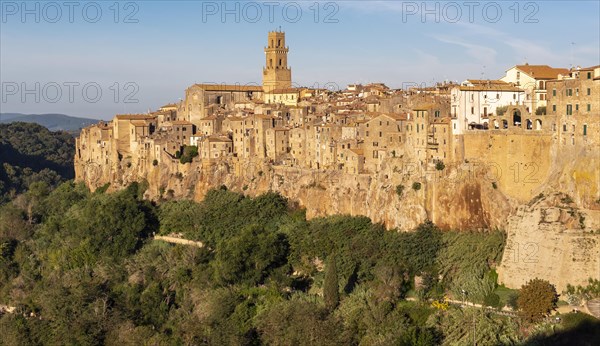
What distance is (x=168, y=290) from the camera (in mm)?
53719

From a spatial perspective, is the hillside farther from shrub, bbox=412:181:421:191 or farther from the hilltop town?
shrub, bbox=412:181:421:191

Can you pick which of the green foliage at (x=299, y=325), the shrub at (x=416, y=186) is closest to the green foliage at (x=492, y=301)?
the green foliage at (x=299, y=325)

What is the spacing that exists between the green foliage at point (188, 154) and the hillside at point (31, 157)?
34.4 metres

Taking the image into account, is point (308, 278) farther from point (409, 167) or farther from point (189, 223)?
point (189, 223)

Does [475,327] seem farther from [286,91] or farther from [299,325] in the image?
[286,91]

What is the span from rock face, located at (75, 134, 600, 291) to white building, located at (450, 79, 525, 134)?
1914 millimetres

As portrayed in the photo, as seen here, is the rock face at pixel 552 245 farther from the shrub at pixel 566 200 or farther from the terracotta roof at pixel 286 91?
the terracotta roof at pixel 286 91

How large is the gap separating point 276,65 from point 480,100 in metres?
33.2

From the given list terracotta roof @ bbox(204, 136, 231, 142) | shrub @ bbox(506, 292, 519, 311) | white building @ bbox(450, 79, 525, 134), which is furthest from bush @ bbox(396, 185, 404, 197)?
terracotta roof @ bbox(204, 136, 231, 142)

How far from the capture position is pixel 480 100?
4794 centimetres

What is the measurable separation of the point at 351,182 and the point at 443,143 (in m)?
6.91

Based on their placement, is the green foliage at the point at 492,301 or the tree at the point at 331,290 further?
the tree at the point at 331,290

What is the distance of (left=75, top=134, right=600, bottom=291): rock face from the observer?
4075 centimetres

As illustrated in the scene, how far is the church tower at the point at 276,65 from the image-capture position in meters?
77.8
